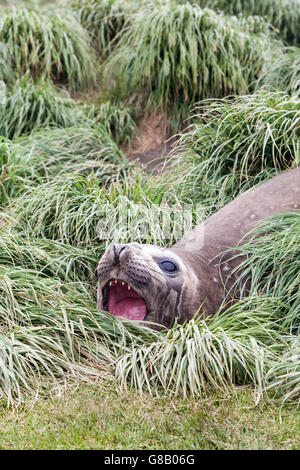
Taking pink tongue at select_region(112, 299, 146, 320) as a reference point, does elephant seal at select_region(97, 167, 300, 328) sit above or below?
above

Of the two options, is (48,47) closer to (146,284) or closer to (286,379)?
(146,284)

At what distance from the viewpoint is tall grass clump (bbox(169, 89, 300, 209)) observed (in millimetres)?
6156

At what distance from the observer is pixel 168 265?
185 inches

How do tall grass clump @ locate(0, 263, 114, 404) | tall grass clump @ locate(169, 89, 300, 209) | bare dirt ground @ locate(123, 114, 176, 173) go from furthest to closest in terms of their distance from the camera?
1. bare dirt ground @ locate(123, 114, 176, 173)
2. tall grass clump @ locate(169, 89, 300, 209)
3. tall grass clump @ locate(0, 263, 114, 404)

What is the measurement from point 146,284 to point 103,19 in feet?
20.8

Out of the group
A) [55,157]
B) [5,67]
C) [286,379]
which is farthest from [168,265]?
[5,67]

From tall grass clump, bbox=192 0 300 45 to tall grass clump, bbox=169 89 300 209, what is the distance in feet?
15.6

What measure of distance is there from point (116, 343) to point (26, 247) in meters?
1.27

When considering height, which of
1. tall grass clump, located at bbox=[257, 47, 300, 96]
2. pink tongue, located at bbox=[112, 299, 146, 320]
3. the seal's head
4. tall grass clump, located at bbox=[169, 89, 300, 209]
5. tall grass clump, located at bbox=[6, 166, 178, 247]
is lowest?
pink tongue, located at bbox=[112, 299, 146, 320]

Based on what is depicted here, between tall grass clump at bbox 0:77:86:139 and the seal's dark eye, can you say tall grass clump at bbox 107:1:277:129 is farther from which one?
the seal's dark eye

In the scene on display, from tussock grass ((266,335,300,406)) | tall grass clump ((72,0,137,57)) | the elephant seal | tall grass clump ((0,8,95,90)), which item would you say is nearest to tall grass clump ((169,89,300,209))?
the elephant seal

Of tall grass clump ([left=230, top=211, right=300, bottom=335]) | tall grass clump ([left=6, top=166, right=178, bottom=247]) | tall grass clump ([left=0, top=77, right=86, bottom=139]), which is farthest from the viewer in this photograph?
tall grass clump ([left=0, top=77, right=86, bottom=139])

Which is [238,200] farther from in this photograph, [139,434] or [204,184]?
[139,434]
